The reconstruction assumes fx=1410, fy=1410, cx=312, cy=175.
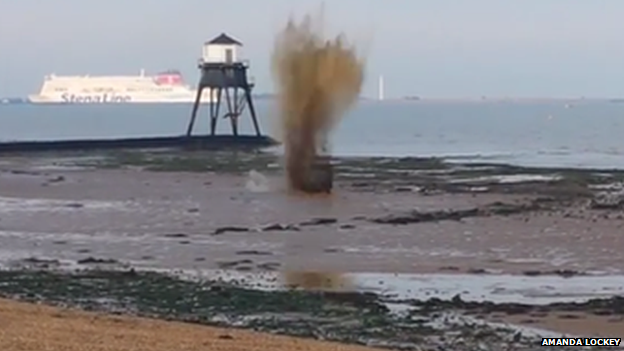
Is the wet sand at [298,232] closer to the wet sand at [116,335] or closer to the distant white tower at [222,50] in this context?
the wet sand at [116,335]

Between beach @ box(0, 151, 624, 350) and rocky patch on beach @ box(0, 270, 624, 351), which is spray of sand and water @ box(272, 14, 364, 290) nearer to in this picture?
beach @ box(0, 151, 624, 350)

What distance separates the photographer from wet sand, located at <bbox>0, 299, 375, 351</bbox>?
42.0 ft

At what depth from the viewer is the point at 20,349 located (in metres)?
12.1

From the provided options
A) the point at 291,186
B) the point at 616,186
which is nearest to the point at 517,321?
the point at 291,186

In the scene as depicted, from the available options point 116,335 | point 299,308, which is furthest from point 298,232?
point 116,335

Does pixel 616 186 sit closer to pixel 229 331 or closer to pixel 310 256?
pixel 310 256

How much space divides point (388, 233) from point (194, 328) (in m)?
16.2

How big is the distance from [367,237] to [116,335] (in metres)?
17.4

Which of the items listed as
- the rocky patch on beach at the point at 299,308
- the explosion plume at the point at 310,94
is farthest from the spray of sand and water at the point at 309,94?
the rocky patch on beach at the point at 299,308

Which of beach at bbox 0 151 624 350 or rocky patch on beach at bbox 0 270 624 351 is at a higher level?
rocky patch on beach at bbox 0 270 624 351

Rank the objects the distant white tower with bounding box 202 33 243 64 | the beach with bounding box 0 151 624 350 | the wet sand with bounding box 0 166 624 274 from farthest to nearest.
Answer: the distant white tower with bounding box 202 33 243 64, the wet sand with bounding box 0 166 624 274, the beach with bounding box 0 151 624 350

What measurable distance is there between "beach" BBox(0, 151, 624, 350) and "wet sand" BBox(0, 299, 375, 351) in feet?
4.18

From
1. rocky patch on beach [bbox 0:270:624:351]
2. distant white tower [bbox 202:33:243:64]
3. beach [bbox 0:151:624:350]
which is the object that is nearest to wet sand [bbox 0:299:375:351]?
rocky patch on beach [bbox 0:270:624:351]

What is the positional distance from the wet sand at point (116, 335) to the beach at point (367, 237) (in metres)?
1.27
